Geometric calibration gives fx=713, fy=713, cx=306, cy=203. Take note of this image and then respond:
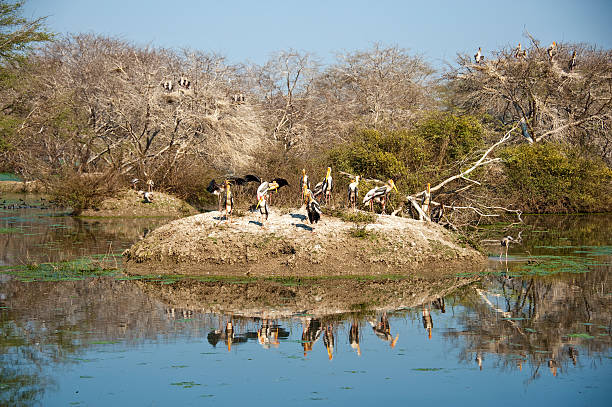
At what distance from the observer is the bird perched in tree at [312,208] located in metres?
16.5

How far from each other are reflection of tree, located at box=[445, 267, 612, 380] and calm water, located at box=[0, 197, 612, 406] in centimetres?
3

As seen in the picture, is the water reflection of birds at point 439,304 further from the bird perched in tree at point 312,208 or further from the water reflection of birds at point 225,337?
the water reflection of birds at point 225,337

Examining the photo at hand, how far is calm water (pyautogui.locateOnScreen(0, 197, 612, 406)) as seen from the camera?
8.45 m

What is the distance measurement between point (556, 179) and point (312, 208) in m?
26.1

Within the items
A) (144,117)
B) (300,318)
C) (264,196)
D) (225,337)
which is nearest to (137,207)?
(144,117)

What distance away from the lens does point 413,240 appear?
17453mm

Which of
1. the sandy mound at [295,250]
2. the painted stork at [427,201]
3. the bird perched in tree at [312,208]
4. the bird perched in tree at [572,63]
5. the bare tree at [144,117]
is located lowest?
the sandy mound at [295,250]

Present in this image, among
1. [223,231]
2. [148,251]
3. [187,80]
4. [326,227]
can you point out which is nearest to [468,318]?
[326,227]

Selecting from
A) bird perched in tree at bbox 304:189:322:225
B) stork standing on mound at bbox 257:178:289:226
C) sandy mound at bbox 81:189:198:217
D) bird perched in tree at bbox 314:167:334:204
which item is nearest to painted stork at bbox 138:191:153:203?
sandy mound at bbox 81:189:198:217

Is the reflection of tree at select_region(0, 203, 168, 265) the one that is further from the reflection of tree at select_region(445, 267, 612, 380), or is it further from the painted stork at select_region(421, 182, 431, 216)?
the reflection of tree at select_region(445, 267, 612, 380)

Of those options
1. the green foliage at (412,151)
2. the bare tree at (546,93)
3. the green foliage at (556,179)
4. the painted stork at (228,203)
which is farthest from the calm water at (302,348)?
the bare tree at (546,93)

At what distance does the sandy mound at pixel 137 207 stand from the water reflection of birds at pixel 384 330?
2492 cm

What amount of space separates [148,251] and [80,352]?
7.70 meters

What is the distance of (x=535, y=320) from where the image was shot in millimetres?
12008
